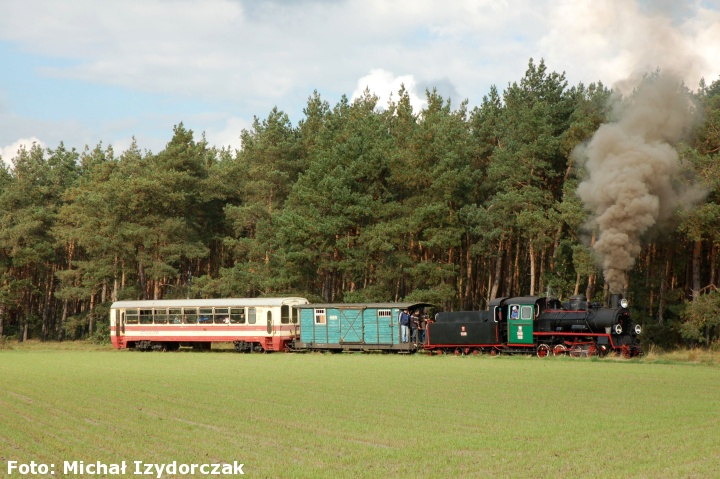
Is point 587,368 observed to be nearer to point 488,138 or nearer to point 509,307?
point 509,307

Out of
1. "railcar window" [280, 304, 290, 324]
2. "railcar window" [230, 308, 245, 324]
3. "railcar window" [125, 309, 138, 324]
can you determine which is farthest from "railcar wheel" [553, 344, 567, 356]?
"railcar window" [125, 309, 138, 324]

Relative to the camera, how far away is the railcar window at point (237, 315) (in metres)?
45.8

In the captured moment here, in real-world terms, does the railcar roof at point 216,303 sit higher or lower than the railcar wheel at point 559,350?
higher

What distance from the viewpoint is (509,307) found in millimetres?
38531

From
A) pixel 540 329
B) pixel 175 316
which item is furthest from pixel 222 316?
pixel 540 329

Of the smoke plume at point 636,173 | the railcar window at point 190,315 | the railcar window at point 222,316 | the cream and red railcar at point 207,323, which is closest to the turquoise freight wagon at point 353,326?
the cream and red railcar at point 207,323

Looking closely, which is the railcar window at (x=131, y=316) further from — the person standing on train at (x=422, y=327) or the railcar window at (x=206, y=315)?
the person standing on train at (x=422, y=327)

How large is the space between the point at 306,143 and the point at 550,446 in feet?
187

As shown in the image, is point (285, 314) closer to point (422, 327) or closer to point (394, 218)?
point (422, 327)

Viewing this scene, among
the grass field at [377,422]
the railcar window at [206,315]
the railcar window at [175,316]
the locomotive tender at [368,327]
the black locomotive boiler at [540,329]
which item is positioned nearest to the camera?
the grass field at [377,422]

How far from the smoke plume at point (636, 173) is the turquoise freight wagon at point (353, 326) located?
10358mm

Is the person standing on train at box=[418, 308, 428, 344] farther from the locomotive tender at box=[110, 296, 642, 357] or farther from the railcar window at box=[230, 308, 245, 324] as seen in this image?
the railcar window at box=[230, 308, 245, 324]

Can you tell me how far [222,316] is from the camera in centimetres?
4641

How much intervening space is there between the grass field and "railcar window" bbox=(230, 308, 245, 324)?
16.7 metres
